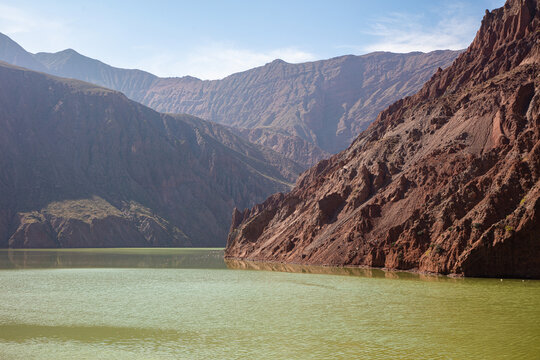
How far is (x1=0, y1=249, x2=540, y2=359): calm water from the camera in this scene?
26.3 metres

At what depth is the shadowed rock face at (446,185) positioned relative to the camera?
58.2 m

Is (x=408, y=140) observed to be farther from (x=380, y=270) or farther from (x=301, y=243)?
(x=380, y=270)

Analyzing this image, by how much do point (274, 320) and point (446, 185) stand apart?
149ft

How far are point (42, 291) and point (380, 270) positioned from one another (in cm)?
3856

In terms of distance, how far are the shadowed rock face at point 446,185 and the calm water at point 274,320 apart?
676 centimetres

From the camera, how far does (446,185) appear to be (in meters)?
72.9

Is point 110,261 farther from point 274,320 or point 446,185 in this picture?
point 274,320

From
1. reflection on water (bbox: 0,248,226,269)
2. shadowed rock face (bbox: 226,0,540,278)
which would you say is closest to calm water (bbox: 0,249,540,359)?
shadowed rock face (bbox: 226,0,540,278)

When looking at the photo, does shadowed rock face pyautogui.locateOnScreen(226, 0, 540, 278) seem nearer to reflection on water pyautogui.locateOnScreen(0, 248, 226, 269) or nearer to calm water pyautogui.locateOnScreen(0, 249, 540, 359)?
calm water pyautogui.locateOnScreen(0, 249, 540, 359)

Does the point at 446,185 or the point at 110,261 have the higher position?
the point at 446,185

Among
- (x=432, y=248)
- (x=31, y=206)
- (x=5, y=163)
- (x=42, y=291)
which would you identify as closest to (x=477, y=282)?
(x=432, y=248)

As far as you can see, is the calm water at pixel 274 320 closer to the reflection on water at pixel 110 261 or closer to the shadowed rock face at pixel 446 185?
the shadowed rock face at pixel 446 185

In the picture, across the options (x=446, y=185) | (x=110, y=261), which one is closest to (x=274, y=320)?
(x=446, y=185)

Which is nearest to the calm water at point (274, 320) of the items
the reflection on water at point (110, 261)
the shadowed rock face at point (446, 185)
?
the shadowed rock face at point (446, 185)
